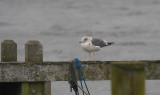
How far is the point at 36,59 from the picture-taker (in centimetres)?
716

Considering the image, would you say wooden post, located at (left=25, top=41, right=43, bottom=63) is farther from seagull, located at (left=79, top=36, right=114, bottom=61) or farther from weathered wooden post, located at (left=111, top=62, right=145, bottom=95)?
seagull, located at (left=79, top=36, right=114, bottom=61)

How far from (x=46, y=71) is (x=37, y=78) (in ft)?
0.60

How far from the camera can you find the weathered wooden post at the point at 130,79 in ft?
12.4

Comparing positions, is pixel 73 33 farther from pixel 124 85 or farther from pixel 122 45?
pixel 124 85

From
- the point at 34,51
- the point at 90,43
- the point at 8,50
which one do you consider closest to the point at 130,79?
the point at 34,51

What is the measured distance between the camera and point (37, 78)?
7.20 m

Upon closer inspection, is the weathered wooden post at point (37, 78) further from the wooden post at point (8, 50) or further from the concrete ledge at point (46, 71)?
the wooden post at point (8, 50)

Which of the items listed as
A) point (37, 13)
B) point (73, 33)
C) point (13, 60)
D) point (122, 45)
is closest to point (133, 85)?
point (13, 60)

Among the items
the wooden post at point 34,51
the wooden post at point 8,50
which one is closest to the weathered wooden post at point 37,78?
the wooden post at point 34,51

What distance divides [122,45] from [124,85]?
95.2 ft

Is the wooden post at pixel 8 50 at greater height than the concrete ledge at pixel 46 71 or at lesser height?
greater

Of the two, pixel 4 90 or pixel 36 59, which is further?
pixel 4 90

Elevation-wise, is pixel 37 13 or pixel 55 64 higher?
pixel 37 13

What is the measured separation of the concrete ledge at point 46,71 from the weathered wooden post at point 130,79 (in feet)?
11.0
